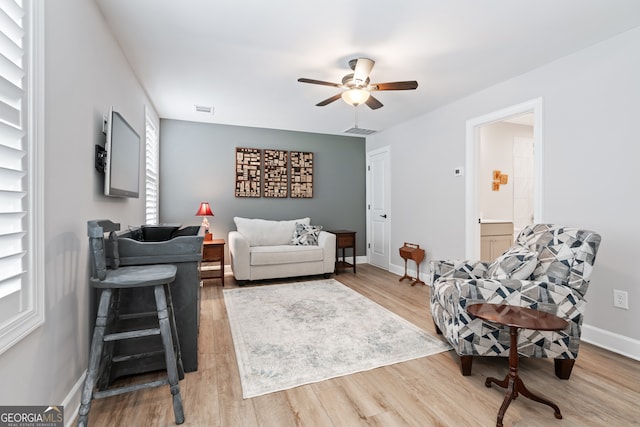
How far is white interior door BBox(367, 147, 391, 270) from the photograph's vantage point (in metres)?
5.14

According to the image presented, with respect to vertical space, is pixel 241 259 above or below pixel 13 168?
below

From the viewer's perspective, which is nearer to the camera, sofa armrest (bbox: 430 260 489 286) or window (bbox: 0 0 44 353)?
window (bbox: 0 0 44 353)

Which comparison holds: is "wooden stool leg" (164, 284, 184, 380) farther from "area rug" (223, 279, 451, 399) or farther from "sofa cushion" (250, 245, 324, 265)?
"sofa cushion" (250, 245, 324, 265)

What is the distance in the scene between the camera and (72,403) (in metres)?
1.56

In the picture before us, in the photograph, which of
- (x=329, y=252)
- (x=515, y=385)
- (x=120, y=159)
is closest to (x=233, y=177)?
(x=329, y=252)

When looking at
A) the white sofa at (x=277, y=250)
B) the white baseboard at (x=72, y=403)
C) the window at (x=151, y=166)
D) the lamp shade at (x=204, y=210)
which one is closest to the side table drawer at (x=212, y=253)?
the white sofa at (x=277, y=250)

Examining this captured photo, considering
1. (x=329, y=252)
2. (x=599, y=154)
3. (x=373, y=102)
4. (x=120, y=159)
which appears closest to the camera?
(x=120, y=159)

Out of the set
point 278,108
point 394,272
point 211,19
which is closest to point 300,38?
point 211,19

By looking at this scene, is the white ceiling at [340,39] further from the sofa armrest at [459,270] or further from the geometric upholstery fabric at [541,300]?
the sofa armrest at [459,270]

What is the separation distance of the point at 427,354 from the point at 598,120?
2334 millimetres

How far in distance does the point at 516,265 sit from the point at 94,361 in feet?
8.67

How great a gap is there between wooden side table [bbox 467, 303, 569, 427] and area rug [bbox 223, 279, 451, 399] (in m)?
0.70

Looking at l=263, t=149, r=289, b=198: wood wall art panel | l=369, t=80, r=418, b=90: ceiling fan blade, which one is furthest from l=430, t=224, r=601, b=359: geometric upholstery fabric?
l=263, t=149, r=289, b=198: wood wall art panel

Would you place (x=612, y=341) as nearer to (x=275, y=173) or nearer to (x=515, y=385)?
(x=515, y=385)
